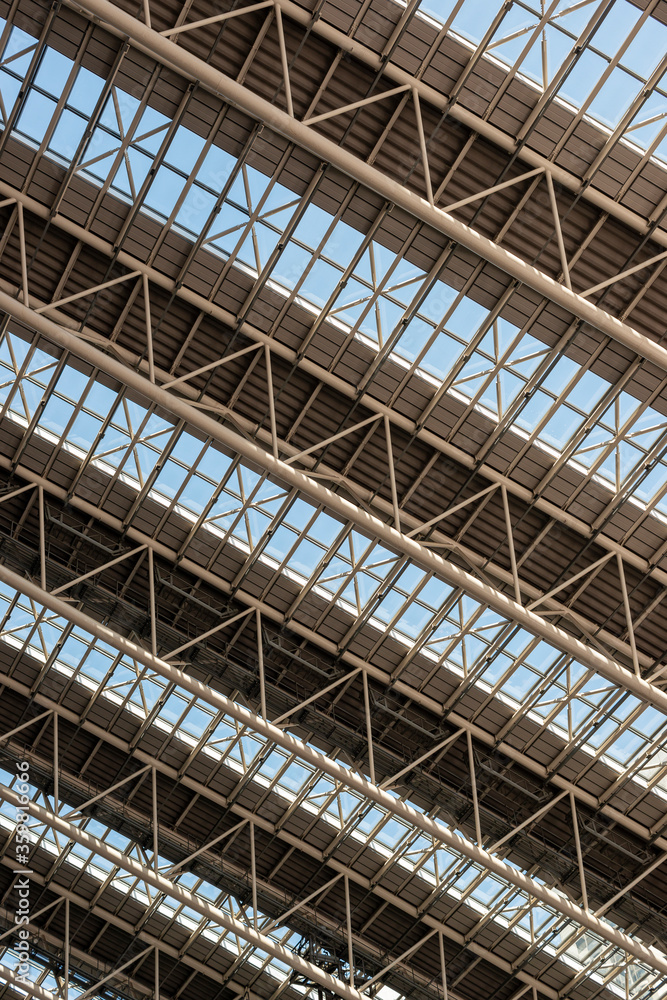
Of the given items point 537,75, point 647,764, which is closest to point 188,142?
point 537,75

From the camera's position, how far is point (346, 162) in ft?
62.0

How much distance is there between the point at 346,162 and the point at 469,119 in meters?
3.60

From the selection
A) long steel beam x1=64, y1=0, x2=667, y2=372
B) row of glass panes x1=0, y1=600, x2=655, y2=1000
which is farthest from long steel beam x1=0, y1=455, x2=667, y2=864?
long steel beam x1=64, y1=0, x2=667, y2=372

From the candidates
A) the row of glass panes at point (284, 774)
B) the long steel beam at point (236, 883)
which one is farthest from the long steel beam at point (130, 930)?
the long steel beam at point (236, 883)

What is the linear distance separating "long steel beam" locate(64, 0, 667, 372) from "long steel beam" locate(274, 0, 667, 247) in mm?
2729

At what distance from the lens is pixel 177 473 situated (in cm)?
2662

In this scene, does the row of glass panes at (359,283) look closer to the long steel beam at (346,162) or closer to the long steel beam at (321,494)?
the long steel beam at (346,162)

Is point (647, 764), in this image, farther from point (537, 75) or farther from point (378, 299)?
point (537, 75)

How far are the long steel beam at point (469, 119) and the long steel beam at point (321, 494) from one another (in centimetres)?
764

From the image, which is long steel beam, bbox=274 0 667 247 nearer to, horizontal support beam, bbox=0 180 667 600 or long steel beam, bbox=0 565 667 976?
horizontal support beam, bbox=0 180 667 600

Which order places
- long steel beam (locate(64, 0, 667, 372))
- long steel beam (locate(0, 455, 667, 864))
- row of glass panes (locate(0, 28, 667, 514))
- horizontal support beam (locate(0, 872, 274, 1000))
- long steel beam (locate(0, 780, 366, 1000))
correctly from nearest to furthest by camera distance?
long steel beam (locate(64, 0, 667, 372)), row of glass panes (locate(0, 28, 667, 514)), long steel beam (locate(0, 455, 667, 864)), long steel beam (locate(0, 780, 366, 1000)), horizontal support beam (locate(0, 872, 274, 1000))

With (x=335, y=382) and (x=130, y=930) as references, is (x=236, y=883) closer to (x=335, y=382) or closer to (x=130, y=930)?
→ (x=130, y=930)

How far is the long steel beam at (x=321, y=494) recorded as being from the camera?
21.5m

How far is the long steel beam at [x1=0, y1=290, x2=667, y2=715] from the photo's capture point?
21531mm
